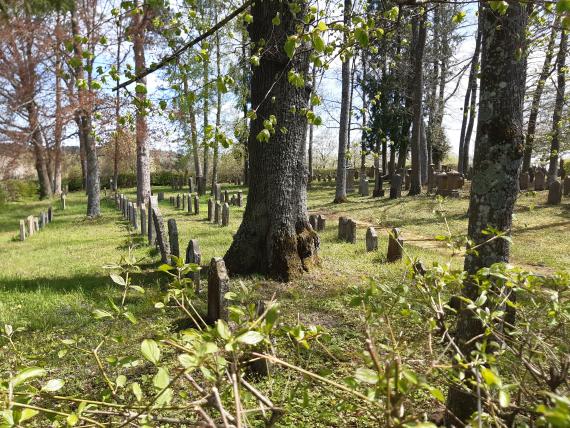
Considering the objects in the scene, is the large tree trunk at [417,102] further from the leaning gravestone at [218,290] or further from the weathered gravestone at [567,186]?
the leaning gravestone at [218,290]

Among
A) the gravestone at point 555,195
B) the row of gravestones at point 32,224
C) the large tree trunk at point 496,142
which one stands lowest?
the row of gravestones at point 32,224

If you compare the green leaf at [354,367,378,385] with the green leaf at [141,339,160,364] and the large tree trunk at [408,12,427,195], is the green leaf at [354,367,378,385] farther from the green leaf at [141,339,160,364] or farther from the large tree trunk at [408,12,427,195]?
the large tree trunk at [408,12,427,195]

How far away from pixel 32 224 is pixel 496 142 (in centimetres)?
1634

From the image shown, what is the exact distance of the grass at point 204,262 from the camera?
387 cm

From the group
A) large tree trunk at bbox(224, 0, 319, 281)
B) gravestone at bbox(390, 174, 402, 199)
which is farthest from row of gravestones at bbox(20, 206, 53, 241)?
gravestone at bbox(390, 174, 402, 199)

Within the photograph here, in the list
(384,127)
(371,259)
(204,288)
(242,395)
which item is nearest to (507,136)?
(242,395)

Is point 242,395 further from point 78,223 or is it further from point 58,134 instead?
point 58,134

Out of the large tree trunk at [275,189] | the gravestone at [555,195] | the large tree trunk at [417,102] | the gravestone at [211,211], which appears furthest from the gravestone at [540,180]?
the large tree trunk at [275,189]

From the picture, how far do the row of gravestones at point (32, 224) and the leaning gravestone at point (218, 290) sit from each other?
1167cm

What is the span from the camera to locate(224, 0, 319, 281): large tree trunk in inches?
243

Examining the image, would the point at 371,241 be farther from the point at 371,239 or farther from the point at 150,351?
the point at 150,351

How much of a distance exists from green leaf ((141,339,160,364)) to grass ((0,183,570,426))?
0.54 metres

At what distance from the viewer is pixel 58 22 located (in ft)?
61.3

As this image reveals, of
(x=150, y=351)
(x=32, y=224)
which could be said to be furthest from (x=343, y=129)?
(x=150, y=351)
